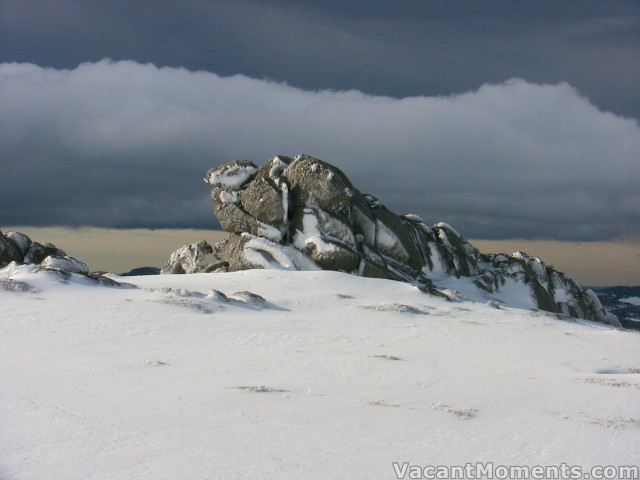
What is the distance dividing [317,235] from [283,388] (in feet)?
116

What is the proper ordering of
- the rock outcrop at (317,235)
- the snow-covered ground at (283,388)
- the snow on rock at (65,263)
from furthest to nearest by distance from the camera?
the rock outcrop at (317,235), the snow on rock at (65,263), the snow-covered ground at (283,388)

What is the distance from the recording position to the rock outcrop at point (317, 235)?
51.4m

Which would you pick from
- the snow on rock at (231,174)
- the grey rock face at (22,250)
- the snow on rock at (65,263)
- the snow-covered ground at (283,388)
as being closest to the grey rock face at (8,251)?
the grey rock face at (22,250)

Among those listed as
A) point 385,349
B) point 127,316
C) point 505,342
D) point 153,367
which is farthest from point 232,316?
point 505,342

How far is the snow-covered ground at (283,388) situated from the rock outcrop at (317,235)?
697 inches

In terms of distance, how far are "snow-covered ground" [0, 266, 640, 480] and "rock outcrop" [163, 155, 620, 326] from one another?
17.7 m

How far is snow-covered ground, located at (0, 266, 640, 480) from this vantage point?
11719 millimetres

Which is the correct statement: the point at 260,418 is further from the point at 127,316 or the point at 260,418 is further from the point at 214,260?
the point at 214,260

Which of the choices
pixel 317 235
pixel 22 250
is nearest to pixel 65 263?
pixel 22 250

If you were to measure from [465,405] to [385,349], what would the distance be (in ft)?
26.2

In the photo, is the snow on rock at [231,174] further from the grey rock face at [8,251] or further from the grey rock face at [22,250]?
the grey rock face at [8,251]

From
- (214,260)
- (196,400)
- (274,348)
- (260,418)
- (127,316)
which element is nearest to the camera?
(260,418)

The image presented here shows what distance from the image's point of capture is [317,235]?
52.0 metres

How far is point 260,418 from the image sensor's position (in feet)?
46.0
